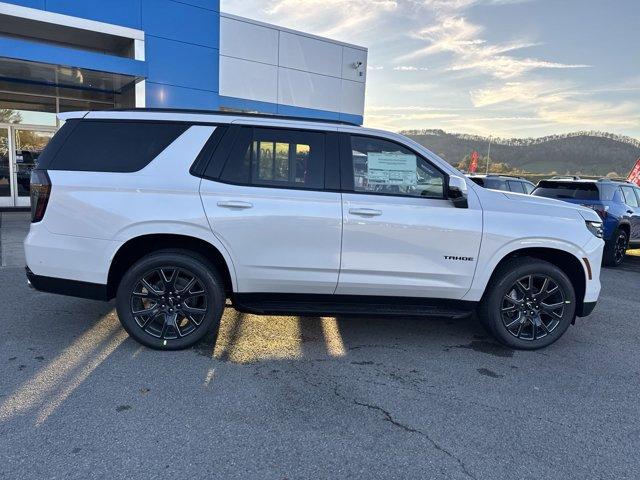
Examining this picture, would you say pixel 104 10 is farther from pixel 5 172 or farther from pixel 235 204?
pixel 235 204

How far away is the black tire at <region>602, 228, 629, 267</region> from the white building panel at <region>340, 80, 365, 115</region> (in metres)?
9.56

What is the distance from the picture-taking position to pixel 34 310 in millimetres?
5164

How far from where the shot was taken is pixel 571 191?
33.8ft

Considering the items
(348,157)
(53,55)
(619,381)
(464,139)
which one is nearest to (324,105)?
(53,55)

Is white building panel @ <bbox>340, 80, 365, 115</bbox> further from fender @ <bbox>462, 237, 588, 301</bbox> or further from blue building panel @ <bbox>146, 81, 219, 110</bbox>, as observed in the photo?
fender @ <bbox>462, 237, 588, 301</bbox>

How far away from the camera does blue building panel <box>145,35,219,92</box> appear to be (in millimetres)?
11891

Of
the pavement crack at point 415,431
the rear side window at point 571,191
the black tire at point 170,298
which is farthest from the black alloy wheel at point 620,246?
the black tire at point 170,298

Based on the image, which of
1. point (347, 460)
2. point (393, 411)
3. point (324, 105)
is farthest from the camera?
point (324, 105)

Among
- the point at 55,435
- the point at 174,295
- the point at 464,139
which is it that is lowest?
the point at 55,435

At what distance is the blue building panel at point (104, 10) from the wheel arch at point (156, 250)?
912 cm

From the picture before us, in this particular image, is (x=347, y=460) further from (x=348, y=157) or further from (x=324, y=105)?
(x=324, y=105)

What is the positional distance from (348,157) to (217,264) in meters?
1.53

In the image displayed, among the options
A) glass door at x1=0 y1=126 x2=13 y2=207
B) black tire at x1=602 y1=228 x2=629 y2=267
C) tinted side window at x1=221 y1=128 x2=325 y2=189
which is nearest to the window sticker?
tinted side window at x1=221 y1=128 x2=325 y2=189

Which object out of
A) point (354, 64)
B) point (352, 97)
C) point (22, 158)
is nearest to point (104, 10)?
point (22, 158)
